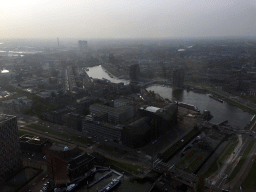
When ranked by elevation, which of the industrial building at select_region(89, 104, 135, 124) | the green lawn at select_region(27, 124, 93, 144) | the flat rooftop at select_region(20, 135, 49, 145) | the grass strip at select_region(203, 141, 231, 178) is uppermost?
the industrial building at select_region(89, 104, 135, 124)

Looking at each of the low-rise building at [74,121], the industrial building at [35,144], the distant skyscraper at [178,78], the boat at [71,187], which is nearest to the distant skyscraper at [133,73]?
the distant skyscraper at [178,78]

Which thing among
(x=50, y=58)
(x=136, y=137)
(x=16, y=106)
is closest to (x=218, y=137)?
(x=136, y=137)

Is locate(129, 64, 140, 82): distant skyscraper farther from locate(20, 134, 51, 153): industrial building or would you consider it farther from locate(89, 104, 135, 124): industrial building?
locate(20, 134, 51, 153): industrial building

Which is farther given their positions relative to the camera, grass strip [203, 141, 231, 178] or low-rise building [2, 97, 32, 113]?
low-rise building [2, 97, 32, 113]

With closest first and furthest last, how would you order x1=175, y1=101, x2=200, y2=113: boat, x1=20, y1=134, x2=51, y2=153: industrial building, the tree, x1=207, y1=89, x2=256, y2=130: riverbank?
the tree
x1=20, y1=134, x2=51, y2=153: industrial building
x1=207, y1=89, x2=256, y2=130: riverbank
x1=175, y1=101, x2=200, y2=113: boat

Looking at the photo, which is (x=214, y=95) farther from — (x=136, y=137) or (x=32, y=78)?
(x=32, y=78)

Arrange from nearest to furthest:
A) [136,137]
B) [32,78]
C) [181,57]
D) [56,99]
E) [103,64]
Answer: [136,137] → [56,99] → [32,78] → [181,57] → [103,64]

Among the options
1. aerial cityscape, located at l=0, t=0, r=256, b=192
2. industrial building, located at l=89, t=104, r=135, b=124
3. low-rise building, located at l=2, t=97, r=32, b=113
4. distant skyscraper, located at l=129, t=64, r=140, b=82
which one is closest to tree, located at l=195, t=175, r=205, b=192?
aerial cityscape, located at l=0, t=0, r=256, b=192
